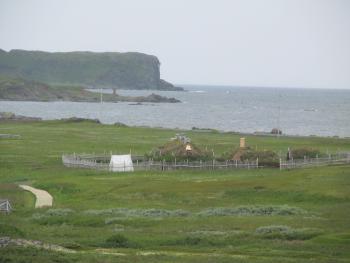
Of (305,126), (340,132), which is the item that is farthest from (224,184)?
(305,126)

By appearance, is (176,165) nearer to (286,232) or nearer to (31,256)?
(286,232)

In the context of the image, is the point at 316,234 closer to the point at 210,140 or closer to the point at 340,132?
the point at 210,140

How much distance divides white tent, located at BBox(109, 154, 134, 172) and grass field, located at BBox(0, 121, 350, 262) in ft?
7.16

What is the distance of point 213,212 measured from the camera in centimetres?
4547

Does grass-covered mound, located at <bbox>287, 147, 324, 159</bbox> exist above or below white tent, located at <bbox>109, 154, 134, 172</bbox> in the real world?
above

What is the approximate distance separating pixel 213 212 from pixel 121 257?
1641 cm

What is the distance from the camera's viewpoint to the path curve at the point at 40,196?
52.3 meters

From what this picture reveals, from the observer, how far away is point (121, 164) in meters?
72.9

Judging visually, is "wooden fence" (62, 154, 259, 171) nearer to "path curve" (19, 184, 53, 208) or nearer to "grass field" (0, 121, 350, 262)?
"grass field" (0, 121, 350, 262)

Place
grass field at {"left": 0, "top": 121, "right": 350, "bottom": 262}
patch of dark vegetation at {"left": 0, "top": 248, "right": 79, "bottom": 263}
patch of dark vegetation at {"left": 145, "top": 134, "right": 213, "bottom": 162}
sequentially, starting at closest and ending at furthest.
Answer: patch of dark vegetation at {"left": 0, "top": 248, "right": 79, "bottom": 263}, grass field at {"left": 0, "top": 121, "right": 350, "bottom": 262}, patch of dark vegetation at {"left": 145, "top": 134, "right": 213, "bottom": 162}

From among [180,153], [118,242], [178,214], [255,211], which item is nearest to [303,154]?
[180,153]

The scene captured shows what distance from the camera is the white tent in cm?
7281

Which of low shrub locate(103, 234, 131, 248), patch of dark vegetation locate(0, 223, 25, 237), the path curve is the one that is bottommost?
the path curve

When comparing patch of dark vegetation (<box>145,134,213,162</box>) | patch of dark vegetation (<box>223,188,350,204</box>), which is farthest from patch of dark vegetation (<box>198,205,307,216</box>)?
patch of dark vegetation (<box>145,134,213,162</box>)
